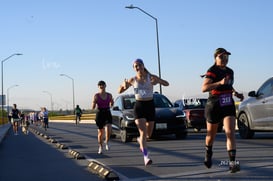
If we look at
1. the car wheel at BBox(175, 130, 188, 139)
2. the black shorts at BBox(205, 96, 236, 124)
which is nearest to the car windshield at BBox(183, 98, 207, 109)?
the car wheel at BBox(175, 130, 188, 139)

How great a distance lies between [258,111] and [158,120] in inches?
114

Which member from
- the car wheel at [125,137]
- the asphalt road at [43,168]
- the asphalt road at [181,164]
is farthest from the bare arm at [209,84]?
the car wheel at [125,137]

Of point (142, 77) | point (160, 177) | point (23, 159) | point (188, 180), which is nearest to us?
point (188, 180)

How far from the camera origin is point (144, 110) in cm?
861

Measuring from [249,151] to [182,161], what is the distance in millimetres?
1940

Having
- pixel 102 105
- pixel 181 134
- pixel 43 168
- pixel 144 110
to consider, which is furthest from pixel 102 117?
pixel 181 134

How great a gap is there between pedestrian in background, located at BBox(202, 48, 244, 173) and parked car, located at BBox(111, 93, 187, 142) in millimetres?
7613

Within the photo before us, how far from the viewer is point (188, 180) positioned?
6.76 m

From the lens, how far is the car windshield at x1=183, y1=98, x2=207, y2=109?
Answer: 20.2 meters

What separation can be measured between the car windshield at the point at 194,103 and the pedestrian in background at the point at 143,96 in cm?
1156

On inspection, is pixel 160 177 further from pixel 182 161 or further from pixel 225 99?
pixel 182 161

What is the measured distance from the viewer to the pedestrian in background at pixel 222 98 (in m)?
7.02

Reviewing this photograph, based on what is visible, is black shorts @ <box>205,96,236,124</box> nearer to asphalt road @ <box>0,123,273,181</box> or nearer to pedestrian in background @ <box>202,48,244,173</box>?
pedestrian in background @ <box>202,48,244,173</box>

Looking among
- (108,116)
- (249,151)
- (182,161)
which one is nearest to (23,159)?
(108,116)
